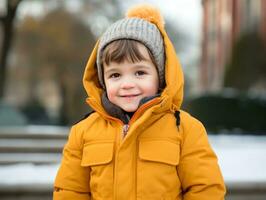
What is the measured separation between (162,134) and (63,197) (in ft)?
1.61

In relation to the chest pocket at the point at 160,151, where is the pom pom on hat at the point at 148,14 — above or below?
above

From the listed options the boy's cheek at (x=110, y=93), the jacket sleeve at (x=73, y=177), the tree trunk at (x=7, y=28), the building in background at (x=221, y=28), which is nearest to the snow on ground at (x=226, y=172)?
the jacket sleeve at (x=73, y=177)

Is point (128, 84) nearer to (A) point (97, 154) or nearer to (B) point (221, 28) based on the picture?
(A) point (97, 154)

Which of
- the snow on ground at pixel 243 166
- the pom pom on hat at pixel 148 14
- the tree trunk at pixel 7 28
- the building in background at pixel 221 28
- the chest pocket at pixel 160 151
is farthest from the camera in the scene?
the building in background at pixel 221 28

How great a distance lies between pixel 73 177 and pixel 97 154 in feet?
0.53

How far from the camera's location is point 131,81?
189 cm

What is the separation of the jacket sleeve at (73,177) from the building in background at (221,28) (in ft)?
51.9

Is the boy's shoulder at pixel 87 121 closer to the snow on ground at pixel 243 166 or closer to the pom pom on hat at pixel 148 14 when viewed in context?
the pom pom on hat at pixel 148 14

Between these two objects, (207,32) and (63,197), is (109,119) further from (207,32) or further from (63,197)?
(207,32)

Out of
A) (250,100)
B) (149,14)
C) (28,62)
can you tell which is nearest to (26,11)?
(28,62)

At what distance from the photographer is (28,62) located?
26.8m

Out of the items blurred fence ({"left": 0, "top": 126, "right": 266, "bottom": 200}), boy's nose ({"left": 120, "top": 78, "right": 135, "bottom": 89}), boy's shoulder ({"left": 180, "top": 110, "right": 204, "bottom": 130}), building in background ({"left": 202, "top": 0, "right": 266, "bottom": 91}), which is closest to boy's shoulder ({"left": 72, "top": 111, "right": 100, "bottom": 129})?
boy's nose ({"left": 120, "top": 78, "right": 135, "bottom": 89})

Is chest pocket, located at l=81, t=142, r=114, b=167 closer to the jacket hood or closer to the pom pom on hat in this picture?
the jacket hood

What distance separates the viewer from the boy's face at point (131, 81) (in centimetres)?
189
